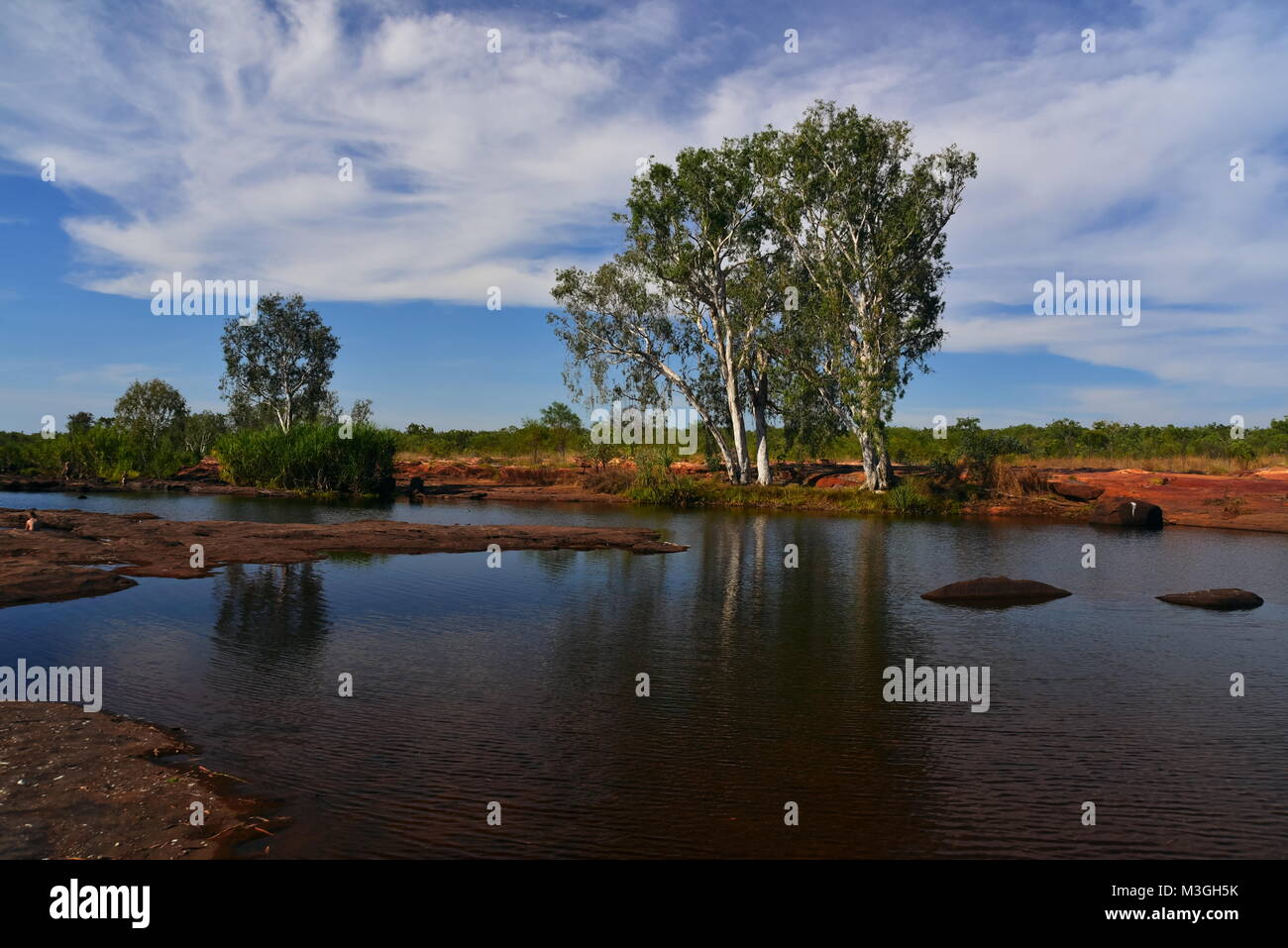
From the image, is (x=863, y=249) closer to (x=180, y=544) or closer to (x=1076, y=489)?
(x=1076, y=489)

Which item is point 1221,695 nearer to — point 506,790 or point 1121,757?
point 1121,757

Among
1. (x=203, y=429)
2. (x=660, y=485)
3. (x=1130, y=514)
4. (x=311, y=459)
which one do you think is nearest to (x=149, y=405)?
(x=203, y=429)

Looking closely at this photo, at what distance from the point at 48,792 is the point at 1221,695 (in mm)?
13206

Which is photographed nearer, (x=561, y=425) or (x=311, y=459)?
(x=311, y=459)

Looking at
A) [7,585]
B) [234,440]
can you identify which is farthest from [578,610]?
[234,440]

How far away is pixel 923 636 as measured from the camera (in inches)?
543

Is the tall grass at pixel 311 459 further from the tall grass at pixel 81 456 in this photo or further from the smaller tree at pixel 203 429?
the smaller tree at pixel 203 429

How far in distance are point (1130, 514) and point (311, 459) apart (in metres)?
44.8

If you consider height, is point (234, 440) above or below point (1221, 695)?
above

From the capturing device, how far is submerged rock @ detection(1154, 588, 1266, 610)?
17.0m

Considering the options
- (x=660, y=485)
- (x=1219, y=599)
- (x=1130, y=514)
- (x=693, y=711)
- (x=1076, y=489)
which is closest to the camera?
(x=693, y=711)

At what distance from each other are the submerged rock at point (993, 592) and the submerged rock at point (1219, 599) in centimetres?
237

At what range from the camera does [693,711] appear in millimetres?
9617

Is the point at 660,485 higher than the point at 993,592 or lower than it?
higher
